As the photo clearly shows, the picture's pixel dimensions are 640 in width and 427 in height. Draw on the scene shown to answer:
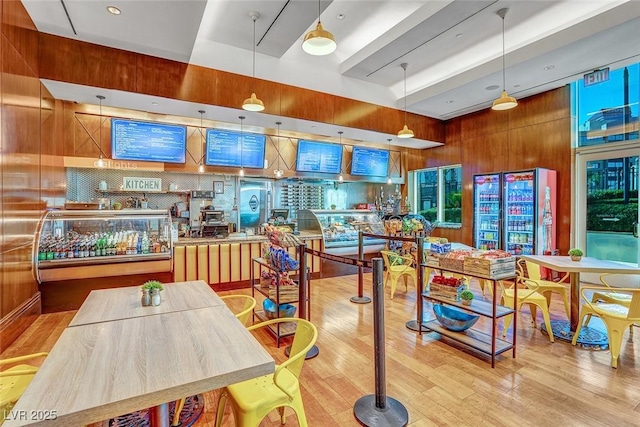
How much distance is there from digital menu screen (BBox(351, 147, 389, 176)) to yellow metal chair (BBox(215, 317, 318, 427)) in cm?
620

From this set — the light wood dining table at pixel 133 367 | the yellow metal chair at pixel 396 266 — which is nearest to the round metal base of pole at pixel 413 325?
Result: the yellow metal chair at pixel 396 266

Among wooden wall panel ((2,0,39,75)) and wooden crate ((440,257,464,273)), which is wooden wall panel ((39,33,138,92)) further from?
wooden crate ((440,257,464,273))

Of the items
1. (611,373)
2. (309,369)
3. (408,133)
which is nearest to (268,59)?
(408,133)

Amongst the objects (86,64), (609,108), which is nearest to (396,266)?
(609,108)

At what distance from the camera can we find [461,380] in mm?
2584

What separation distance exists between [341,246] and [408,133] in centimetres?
247

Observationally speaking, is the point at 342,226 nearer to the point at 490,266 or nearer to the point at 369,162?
the point at 369,162

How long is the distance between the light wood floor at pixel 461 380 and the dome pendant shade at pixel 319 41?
3058 mm

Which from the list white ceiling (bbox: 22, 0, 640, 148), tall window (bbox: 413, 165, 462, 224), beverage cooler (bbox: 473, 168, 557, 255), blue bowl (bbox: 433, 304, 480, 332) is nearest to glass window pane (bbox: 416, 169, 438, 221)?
tall window (bbox: 413, 165, 462, 224)

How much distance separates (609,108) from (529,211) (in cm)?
208

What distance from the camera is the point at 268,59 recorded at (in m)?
5.16

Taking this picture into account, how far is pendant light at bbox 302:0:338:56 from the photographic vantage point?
296 centimetres

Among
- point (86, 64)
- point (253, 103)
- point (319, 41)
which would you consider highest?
point (86, 64)

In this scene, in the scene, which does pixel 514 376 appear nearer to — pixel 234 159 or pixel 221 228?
pixel 221 228
